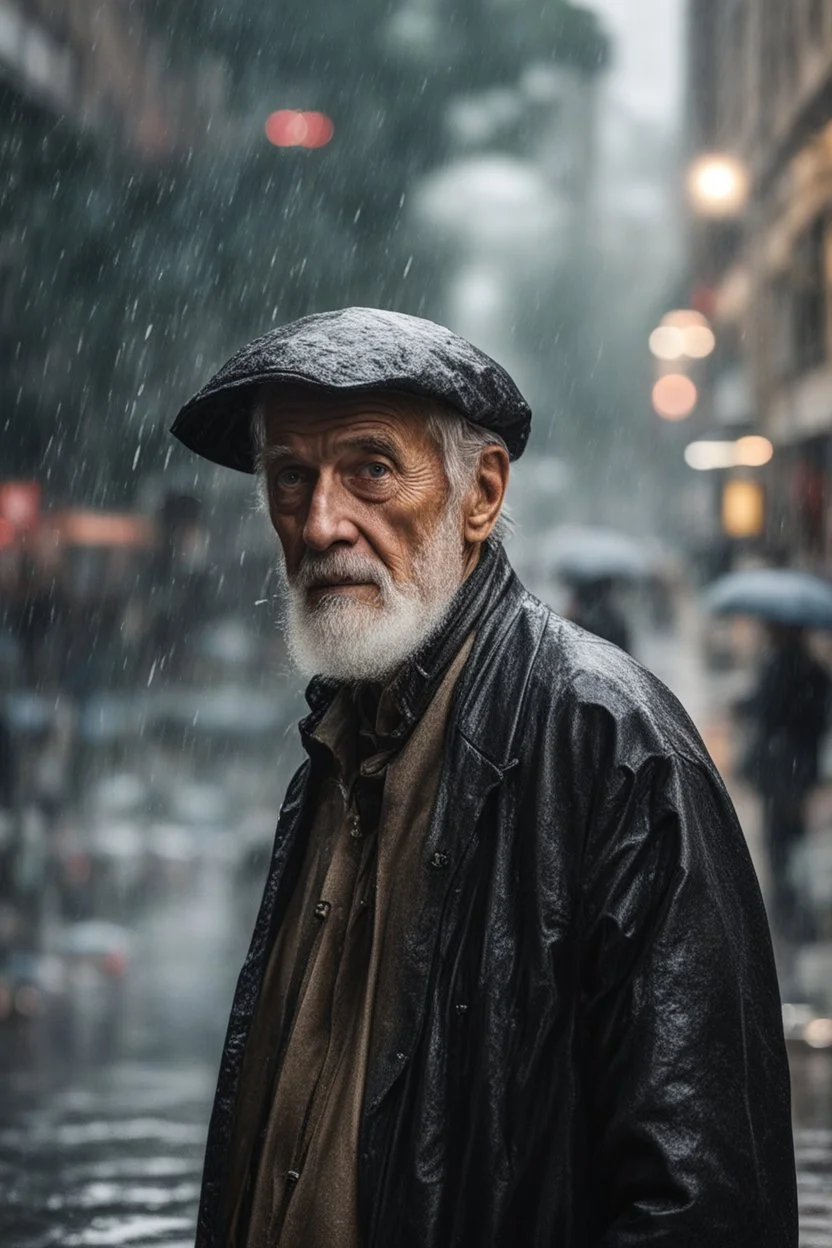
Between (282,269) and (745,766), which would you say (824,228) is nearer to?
(282,269)

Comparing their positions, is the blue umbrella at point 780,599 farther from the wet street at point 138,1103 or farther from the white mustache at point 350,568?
the white mustache at point 350,568

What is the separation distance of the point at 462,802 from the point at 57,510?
76.9 feet

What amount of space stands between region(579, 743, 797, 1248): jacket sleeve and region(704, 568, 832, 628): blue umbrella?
755 centimetres

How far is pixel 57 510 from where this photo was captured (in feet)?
82.1

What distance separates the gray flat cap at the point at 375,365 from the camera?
231 cm

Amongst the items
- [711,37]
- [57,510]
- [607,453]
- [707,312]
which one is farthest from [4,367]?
[607,453]

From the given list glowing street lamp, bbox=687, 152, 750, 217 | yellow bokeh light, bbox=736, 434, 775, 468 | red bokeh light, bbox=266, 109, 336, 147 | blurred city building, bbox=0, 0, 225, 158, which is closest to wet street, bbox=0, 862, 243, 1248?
red bokeh light, bbox=266, 109, 336, 147

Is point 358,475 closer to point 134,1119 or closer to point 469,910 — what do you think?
point 469,910

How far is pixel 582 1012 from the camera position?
2188mm

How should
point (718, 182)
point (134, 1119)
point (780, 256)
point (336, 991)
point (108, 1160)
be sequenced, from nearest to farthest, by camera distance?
point (336, 991), point (108, 1160), point (134, 1119), point (718, 182), point (780, 256)

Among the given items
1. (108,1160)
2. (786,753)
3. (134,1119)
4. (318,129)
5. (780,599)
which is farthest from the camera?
(318,129)

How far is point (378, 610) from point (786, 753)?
700 cm


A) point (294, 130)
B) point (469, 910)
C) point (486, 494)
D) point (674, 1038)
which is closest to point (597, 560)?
point (294, 130)

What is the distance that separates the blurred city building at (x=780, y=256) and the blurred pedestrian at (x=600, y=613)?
372cm
